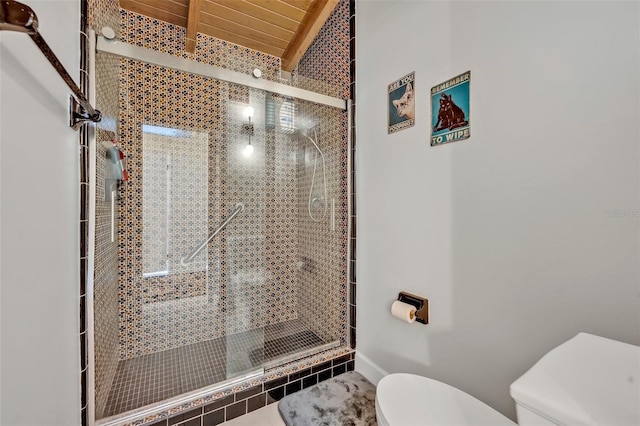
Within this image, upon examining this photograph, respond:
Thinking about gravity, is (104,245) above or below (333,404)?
above

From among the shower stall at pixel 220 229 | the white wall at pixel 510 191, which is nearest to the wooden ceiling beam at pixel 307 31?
the white wall at pixel 510 191

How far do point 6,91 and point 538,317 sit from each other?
1766mm

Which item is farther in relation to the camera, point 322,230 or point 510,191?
point 322,230

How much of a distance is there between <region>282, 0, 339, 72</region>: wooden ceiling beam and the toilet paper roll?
2119 mm

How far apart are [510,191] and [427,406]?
35.6 inches

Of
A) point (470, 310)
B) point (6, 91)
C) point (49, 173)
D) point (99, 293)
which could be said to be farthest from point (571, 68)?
point (99, 293)

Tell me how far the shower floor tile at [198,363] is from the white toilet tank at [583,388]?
1497 mm

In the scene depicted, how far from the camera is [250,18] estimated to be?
7.11ft

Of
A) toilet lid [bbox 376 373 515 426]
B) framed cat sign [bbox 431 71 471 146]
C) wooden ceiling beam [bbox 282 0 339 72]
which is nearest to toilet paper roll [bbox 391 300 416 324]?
toilet lid [bbox 376 373 515 426]

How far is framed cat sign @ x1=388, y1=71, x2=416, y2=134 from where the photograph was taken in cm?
149

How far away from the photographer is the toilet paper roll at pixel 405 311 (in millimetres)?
1393

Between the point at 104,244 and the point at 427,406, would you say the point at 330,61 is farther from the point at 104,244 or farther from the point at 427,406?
the point at 427,406

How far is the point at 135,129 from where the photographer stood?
79.3 inches

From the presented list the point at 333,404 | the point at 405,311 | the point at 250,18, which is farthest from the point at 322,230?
the point at 250,18
